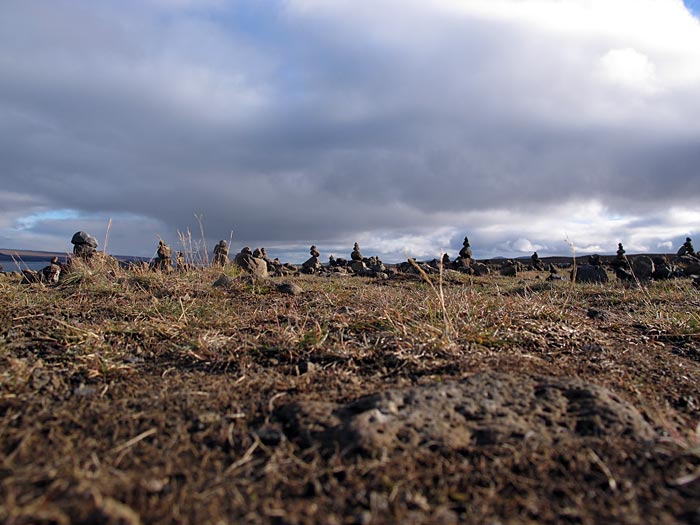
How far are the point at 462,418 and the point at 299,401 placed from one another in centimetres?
80

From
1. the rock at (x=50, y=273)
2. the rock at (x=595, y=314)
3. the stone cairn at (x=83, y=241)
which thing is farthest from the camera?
the stone cairn at (x=83, y=241)

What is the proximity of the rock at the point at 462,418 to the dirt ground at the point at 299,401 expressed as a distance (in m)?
0.05

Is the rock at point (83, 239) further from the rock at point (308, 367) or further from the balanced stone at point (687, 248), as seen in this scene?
the balanced stone at point (687, 248)

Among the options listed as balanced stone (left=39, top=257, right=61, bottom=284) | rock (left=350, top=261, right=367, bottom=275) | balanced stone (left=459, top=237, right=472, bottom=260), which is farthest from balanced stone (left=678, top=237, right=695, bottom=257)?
balanced stone (left=39, top=257, right=61, bottom=284)

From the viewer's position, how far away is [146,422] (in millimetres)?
2084

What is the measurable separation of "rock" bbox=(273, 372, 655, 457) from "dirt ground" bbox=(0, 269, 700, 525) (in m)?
0.05

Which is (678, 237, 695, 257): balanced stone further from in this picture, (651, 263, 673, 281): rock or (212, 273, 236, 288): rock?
(212, 273, 236, 288): rock

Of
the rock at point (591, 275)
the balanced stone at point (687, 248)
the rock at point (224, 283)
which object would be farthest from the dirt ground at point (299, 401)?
the balanced stone at point (687, 248)

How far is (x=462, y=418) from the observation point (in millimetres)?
2084

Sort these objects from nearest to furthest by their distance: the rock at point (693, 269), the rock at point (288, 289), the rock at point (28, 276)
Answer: the rock at point (288, 289) < the rock at point (28, 276) < the rock at point (693, 269)

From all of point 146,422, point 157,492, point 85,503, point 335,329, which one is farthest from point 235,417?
point 335,329

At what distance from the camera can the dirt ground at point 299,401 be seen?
1504 mm

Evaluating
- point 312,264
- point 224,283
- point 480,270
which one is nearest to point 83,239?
point 224,283

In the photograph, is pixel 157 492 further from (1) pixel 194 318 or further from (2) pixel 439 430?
(1) pixel 194 318
